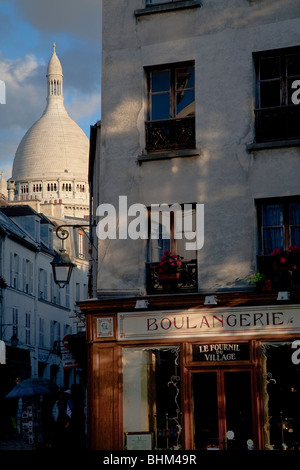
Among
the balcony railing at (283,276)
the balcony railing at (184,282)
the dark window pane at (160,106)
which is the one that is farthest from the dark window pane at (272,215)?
the dark window pane at (160,106)

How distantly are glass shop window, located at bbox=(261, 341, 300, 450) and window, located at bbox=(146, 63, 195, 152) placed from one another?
13.7ft

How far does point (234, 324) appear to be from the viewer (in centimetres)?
1683

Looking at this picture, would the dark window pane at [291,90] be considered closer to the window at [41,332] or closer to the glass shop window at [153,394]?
the glass shop window at [153,394]

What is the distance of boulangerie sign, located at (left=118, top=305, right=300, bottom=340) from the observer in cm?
1661

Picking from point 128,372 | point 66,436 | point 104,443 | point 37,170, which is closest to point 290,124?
point 128,372

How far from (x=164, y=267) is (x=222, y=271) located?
1.04 meters

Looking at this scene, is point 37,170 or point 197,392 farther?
point 37,170

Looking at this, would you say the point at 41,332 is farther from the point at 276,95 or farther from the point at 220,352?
the point at 276,95

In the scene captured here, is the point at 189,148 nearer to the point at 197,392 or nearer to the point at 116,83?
the point at 116,83

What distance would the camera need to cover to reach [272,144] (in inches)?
681

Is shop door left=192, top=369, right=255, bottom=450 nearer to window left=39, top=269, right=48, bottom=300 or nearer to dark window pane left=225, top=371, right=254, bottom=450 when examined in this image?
dark window pane left=225, top=371, right=254, bottom=450

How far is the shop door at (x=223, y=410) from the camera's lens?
16594 mm

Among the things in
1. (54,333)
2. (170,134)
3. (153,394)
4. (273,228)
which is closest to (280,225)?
(273,228)

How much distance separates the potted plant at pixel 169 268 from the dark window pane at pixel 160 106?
2751mm
